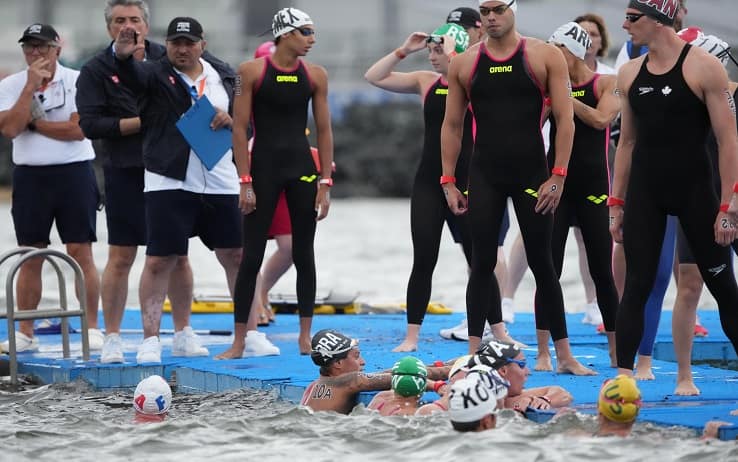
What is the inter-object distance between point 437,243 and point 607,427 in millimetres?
3231

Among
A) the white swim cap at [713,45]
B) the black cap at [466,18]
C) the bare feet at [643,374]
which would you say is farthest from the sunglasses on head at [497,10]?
the bare feet at [643,374]

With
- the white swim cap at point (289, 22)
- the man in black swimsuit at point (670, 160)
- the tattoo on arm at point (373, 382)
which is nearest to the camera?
the man in black swimsuit at point (670, 160)

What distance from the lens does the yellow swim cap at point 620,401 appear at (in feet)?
22.1

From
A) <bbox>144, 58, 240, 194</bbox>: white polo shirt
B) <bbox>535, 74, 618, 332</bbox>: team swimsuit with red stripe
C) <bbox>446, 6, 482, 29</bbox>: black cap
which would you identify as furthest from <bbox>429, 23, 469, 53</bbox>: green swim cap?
<bbox>144, 58, 240, 194</bbox>: white polo shirt

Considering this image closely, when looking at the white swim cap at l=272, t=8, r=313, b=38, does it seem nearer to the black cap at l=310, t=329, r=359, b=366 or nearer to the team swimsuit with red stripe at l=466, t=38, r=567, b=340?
the team swimsuit with red stripe at l=466, t=38, r=567, b=340

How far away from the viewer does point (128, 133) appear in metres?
9.94

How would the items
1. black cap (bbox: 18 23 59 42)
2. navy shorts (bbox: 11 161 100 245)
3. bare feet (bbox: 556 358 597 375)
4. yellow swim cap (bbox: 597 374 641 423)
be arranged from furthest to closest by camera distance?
navy shorts (bbox: 11 161 100 245) → black cap (bbox: 18 23 59 42) → bare feet (bbox: 556 358 597 375) → yellow swim cap (bbox: 597 374 641 423)

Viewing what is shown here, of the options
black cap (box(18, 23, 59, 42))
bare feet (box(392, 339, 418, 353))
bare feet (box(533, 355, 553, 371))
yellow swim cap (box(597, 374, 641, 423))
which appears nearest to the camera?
yellow swim cap (box(597, 374, 641, 423))

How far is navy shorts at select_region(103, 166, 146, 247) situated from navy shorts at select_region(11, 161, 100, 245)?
1.88ft

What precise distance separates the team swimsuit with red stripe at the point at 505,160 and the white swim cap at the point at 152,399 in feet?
6.65

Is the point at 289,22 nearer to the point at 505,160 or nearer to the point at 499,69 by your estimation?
the point at 499,69

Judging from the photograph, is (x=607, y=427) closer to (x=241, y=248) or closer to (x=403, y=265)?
(x=241, y=248)

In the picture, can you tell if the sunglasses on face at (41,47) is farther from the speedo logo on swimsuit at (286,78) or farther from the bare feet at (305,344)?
the bare feet at (305,344)

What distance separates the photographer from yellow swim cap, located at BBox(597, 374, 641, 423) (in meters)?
6.75
